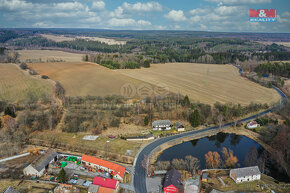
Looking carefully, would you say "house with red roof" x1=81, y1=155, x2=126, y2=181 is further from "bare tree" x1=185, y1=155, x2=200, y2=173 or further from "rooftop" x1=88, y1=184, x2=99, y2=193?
"bare tree" x1=185, y1=155, x2=200, y2=173

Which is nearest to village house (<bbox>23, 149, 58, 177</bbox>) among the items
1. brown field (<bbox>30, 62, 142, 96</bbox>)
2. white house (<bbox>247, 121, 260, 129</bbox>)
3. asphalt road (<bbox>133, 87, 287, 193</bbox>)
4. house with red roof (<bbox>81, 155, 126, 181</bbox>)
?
house with red roof (<bbox>81, 155, 126, 181</bbox>)

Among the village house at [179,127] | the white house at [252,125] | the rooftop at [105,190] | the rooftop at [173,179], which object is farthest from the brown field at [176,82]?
the rooftop at [105,190]

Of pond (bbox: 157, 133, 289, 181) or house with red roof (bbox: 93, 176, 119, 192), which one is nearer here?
house with red roof (bbox: 93, 176, 119, 192)

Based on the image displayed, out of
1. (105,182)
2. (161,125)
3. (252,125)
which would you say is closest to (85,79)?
(161,125)

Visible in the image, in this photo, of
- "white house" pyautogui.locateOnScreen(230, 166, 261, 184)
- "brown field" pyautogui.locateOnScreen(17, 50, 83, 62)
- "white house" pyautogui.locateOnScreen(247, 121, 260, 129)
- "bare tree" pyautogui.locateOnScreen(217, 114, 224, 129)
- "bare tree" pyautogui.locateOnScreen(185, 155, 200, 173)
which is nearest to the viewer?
"white house" pyautogui.locateOnScreen(230, 166, 261, 184)

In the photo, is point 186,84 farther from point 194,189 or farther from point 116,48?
point 116,48

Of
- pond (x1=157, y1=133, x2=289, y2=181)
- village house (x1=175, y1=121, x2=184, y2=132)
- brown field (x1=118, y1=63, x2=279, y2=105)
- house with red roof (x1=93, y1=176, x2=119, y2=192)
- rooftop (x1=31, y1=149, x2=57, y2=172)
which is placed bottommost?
pond (x1=157, y1=133, x2=289, y2=181)

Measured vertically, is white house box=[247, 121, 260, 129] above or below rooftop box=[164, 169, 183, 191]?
above
